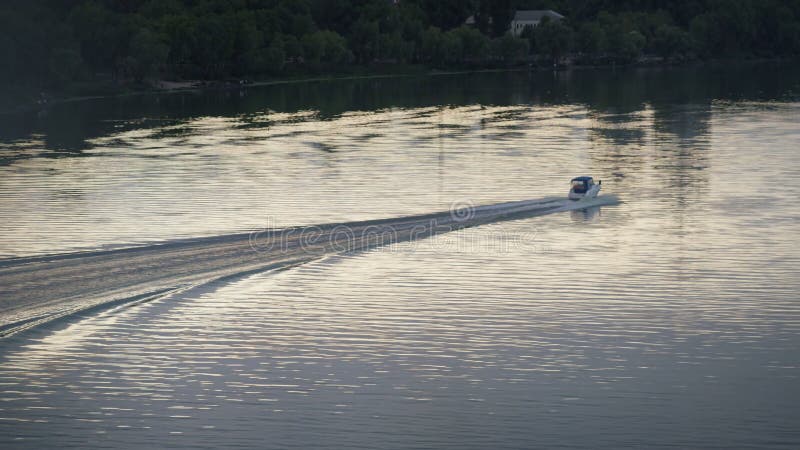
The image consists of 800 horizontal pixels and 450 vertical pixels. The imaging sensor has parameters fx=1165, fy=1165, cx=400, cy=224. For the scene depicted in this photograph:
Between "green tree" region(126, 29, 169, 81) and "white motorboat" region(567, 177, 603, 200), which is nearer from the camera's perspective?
"white motorboat" region(567, 177, 603, 200)

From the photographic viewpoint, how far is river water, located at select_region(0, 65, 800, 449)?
37.6 metres

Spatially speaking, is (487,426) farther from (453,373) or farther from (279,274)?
(279,274)

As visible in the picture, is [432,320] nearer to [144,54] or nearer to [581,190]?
[581,190]

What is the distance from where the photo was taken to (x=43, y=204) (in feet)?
258

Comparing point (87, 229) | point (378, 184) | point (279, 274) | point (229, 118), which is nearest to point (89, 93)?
point (229, 118)

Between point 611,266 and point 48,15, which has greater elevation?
point 48,15

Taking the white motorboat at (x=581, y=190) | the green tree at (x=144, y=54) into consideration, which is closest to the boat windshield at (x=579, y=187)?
the white motorboat at (x=581, y=190)

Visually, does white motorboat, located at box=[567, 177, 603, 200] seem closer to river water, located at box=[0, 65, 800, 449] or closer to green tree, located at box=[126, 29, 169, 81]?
river water, located at box=[0, 65, 800, 449]

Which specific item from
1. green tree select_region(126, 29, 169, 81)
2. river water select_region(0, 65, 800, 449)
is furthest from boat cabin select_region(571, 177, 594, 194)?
green tree select_region(126, 29, 169, 81)

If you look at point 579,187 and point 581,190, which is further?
point 579,187

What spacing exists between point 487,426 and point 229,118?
12053 cm

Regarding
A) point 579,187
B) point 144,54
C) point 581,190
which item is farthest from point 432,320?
point 144,54

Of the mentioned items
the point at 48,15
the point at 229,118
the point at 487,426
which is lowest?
the point at 487,426

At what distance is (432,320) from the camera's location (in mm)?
48562
